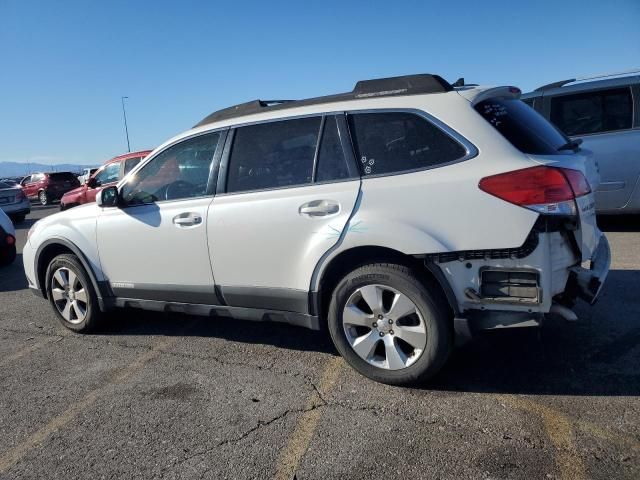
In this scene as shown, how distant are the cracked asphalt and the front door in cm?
23

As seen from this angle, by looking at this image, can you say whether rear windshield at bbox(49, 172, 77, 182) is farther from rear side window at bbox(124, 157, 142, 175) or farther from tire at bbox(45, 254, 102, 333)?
tire at bbox(45, 254, 102, 333)

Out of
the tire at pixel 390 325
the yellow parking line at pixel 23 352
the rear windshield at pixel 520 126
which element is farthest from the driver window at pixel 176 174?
the rear windshield at pixel 520 126

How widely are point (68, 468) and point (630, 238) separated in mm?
6782

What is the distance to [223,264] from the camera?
3711mm

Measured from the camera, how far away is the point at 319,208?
328cm

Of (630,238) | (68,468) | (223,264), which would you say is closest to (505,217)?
(223,264)

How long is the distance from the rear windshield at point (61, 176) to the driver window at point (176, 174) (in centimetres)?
2348

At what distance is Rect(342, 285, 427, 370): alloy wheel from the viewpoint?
309 centimetres

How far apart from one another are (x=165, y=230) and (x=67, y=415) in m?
1.44

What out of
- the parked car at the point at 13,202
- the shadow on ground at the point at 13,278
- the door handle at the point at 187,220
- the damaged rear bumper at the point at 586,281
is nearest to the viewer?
the damaged rear bumper at the point at 586,281

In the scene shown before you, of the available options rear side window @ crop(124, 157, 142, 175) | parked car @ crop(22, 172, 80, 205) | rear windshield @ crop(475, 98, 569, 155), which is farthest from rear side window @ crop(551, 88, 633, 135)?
parked car @ crop(22, 172, 80, 205)

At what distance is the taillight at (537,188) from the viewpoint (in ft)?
9.03

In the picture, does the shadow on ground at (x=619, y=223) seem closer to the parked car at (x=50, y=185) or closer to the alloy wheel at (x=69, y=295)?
the alloy wheel at (x=69, y=295)

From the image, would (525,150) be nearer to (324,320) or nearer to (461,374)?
(461,374)
